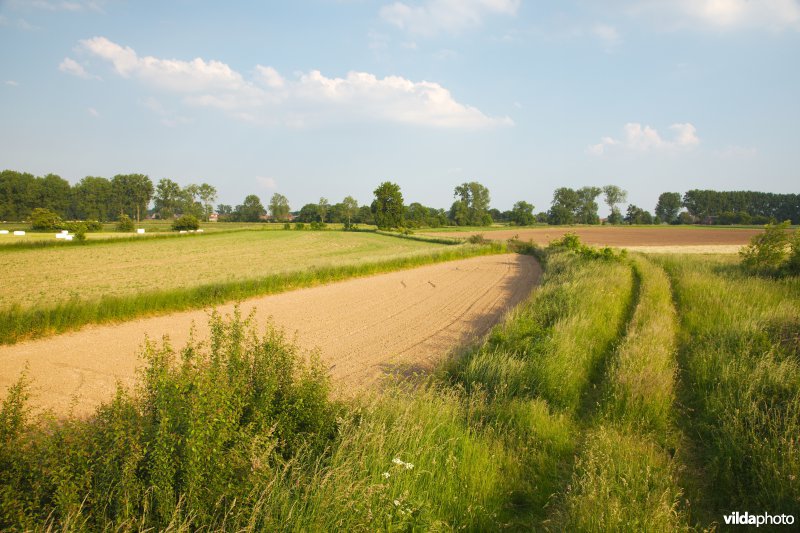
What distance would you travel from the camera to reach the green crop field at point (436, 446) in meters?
3.41

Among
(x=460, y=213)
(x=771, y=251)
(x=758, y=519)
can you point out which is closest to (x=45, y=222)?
(x=758, y=519)

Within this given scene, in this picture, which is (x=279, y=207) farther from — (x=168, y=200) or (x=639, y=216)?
(x=639, y=216)

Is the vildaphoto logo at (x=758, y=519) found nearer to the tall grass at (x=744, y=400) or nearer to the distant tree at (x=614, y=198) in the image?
the tall grass at (x=744, y=400)

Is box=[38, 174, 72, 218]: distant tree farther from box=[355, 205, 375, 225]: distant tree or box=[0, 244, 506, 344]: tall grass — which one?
box=[0, 244, 506, 344]: tall grass

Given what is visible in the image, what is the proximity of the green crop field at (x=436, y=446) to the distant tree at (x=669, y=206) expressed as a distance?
498 ft

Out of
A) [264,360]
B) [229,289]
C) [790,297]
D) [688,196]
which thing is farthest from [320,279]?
[688,196]

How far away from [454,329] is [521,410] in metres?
6.70

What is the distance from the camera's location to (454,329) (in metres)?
12.8

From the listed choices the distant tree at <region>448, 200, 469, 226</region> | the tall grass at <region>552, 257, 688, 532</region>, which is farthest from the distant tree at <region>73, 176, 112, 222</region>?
the tall grass at <region>552, 257, 688, 532</region>

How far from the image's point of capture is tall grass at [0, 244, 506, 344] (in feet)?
34.5

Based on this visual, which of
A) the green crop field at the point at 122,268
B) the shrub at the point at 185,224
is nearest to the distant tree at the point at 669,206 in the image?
the green crop field at the point at 122,268

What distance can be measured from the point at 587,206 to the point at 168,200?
13325cm

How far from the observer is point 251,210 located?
152 m

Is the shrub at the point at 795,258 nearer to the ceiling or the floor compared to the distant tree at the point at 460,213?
nearer to the floor
